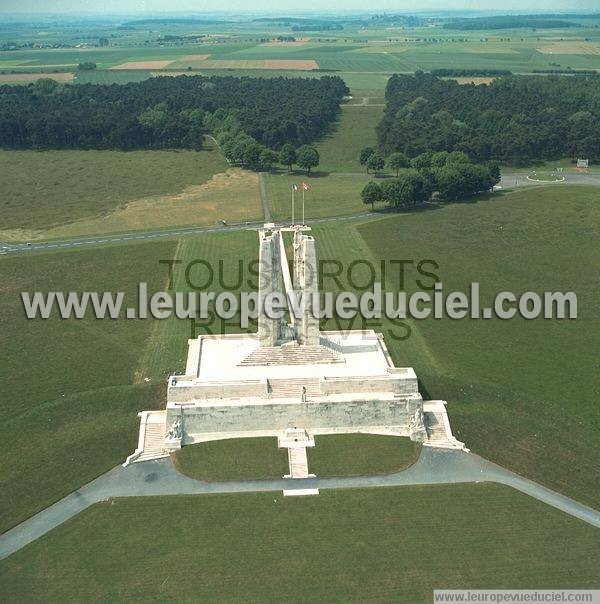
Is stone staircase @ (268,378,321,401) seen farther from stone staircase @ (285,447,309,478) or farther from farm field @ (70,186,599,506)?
farm field @ (70,186,599,506)

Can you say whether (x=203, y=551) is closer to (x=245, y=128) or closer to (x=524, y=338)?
(x=524, y=338)

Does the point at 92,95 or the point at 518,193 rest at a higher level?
the point at 92,95

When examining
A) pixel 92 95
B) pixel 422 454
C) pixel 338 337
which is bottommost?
pixel 422 454

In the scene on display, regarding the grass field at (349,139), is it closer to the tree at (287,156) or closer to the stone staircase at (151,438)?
the tree at (287,156)

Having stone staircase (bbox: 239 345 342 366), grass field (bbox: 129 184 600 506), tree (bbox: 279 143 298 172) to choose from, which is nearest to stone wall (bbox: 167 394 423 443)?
stone staircase (bbox: 239 345 342 366)

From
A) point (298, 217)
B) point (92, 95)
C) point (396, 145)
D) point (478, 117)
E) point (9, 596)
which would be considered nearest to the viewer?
point (9, 596)

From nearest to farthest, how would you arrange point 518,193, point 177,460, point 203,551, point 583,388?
point 203,551, point 177,460, point 583,388, point 518,193

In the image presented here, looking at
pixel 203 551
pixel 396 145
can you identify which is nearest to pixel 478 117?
pixel 396 145
